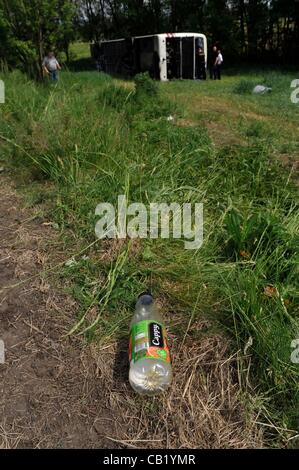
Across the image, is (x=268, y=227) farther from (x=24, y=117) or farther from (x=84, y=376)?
(x=24, y=117)

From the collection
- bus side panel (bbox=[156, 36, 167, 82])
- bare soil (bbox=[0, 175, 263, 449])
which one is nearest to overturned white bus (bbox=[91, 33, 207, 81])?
bus side panel (bbox=[156, 36, 167, 82])

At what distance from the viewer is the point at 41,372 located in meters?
1.75

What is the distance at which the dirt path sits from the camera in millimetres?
1530

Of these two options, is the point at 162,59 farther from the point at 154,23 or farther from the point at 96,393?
the point at 96,393

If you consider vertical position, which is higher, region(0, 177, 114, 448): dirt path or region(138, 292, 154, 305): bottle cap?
region(138, 292, 154, 305): bottle cap

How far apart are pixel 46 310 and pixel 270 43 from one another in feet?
75.4

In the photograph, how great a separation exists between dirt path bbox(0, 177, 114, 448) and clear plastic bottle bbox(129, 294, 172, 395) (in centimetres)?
20

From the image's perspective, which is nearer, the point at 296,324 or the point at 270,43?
the point at 296,324

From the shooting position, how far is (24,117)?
4.20 meters

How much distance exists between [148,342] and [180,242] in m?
0.95

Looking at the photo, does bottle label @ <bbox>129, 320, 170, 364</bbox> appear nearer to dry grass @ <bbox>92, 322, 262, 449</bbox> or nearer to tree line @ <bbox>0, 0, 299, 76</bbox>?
dry grass @ <bbox>92, 322, 262, 449</bbox>

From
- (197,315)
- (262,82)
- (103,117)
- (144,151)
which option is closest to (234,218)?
(197,315)

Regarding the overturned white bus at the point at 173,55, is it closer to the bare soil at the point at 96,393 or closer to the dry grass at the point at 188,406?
the bare soil at the point at 96,393
